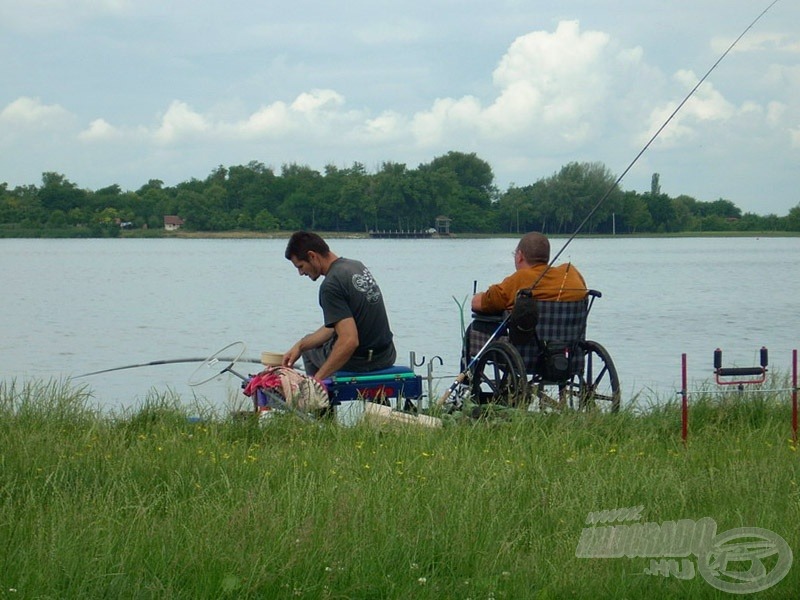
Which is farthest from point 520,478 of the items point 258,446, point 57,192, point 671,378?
point 57,192

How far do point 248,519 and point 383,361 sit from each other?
309cm

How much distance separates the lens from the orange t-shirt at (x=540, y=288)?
6.54 metres

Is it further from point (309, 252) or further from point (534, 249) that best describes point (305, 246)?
point (534, 249)

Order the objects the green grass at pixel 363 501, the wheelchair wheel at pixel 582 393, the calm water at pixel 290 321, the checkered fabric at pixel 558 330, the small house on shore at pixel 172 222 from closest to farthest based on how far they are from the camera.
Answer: the green grass at pixel 363 501
the wheelchair wheel at pixel 582 393
the checkered fabric at pixel 558 330
the calm water at pixel 290 321
the small house on shore at pixel 172 222

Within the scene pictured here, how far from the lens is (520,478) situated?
4.45 m

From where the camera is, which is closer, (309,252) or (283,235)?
(309,252)

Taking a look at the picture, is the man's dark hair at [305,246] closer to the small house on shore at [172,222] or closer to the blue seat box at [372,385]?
the blue seat box at [372,385]

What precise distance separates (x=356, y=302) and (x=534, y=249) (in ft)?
3.57

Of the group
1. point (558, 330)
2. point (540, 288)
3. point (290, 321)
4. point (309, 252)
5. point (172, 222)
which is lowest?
point (290, 321)

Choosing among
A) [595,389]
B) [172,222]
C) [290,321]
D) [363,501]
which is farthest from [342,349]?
[172,222]

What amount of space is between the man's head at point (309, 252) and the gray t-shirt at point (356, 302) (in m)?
0.07

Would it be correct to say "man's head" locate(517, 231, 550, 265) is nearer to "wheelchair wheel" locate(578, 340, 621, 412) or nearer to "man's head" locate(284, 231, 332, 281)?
"wheelchair wheel" locate(578, 340, 621, 412)

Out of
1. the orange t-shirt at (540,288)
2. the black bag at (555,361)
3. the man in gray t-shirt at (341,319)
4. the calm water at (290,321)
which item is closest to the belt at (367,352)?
the man in gray t-shirt at (341,319)

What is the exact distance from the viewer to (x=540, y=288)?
259 inches
